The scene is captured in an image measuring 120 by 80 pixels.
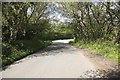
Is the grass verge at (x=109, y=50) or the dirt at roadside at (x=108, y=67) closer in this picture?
the dirt at roadside at (x=108, y=67)

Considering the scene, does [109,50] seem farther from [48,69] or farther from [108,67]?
[48,69]

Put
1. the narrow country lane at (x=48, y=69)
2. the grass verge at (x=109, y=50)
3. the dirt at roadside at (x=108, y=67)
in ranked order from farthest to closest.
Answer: the grass verge at (x=109, y=50) → the narrow country lane at (x=48, y=69) → the dirt at roadside at (x=108, y=67)

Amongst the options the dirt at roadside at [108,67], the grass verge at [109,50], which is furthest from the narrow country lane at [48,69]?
the grass verge at [109,50]

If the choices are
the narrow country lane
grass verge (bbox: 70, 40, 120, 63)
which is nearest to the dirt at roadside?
the narrow country lane

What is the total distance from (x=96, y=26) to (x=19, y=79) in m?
24.2

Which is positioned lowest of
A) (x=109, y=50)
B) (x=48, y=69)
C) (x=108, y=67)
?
(x=109, y=50)

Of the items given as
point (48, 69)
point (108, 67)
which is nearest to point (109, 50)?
point (108, 67)

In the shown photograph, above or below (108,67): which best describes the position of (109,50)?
below

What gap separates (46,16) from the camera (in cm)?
4775

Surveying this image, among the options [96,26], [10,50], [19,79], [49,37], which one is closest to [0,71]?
[19,79]

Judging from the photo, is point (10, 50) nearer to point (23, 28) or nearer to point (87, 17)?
point (23, 28)

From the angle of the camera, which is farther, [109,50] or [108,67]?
[109,50]

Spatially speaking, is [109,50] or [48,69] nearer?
[48,69]

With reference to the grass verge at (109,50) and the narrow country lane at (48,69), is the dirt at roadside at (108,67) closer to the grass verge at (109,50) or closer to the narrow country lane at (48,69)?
A: the narrow country lane at (48,69)
